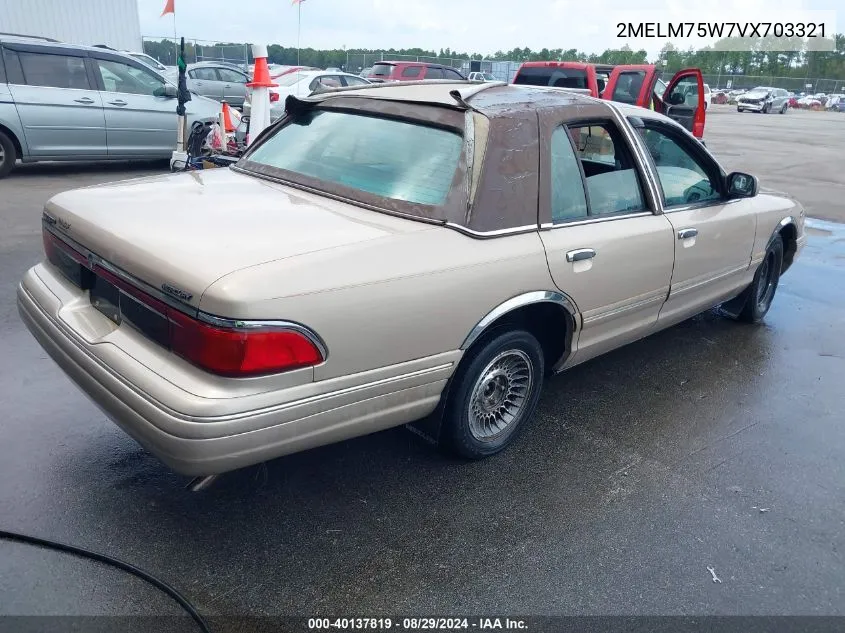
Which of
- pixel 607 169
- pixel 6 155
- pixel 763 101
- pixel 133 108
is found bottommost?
pixel 763 101

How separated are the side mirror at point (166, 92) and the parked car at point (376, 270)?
6.85m

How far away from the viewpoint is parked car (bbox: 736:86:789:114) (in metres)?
39.0

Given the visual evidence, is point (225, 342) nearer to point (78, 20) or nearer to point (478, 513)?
point (478, 513)

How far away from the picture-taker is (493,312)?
2896mm

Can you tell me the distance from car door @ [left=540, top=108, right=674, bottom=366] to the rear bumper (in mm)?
834

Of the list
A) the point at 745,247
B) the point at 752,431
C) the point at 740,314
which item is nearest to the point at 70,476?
the point at 752,431

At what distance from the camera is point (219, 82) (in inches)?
675

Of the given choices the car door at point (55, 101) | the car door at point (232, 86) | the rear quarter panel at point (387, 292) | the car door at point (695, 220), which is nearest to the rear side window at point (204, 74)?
the car door at point (232, 86)

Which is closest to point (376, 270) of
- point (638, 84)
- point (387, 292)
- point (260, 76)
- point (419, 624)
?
point (387, 292)

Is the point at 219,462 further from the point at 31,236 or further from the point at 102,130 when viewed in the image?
the point at 102,130

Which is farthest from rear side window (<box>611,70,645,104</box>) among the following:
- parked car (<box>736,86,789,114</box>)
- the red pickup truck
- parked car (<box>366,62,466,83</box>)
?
parked car (<box>736,86,789,114</box>)

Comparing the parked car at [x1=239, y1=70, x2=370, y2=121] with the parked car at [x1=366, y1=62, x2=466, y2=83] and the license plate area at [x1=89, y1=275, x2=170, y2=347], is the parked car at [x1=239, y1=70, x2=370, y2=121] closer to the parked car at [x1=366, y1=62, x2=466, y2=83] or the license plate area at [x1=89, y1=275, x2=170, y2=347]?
the parked car at [x1=366, y1=62, x2=466, y2=83]

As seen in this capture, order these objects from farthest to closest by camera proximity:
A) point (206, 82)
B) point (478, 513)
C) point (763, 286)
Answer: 1. point (206, 82)
2. point (763, 286)
3. point (478, 513)

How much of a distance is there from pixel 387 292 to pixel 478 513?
1.07m
